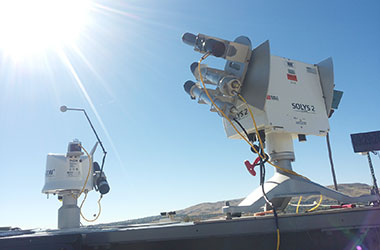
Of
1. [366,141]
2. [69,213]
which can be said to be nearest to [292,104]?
[366,141]

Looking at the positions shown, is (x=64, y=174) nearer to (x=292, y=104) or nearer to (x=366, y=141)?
(x=292, y=104)

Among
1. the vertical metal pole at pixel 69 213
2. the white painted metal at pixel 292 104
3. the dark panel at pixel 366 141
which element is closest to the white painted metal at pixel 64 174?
the vertical metal pole at pixel 69 213

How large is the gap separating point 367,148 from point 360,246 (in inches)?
45.3

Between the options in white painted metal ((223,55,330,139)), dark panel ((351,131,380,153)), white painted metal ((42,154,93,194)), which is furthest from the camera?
white painted metal ((42,154,93,194))

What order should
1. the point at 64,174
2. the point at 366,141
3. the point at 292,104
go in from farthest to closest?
1. the point at 64,174
2. the point at 292,104
3. the point at 366,141

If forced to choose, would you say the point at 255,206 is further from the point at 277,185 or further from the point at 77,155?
the point at 77,155

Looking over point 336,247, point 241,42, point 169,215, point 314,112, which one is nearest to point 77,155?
point 169,215

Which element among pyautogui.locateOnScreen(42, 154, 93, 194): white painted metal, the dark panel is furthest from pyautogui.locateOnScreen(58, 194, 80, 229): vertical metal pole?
the dark panel

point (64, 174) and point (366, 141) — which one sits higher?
point (64, 174)

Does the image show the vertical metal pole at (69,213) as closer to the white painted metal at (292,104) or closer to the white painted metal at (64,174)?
the white painted metal at (64,174)

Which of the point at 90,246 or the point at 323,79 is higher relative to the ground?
the point at 323,79

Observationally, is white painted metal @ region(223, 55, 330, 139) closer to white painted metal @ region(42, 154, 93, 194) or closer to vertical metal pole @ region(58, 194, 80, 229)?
white painted metal @ region(42, 154, 93, 194)

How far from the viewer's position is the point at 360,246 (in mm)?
1897

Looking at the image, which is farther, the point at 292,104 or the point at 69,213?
the point at 69,213
